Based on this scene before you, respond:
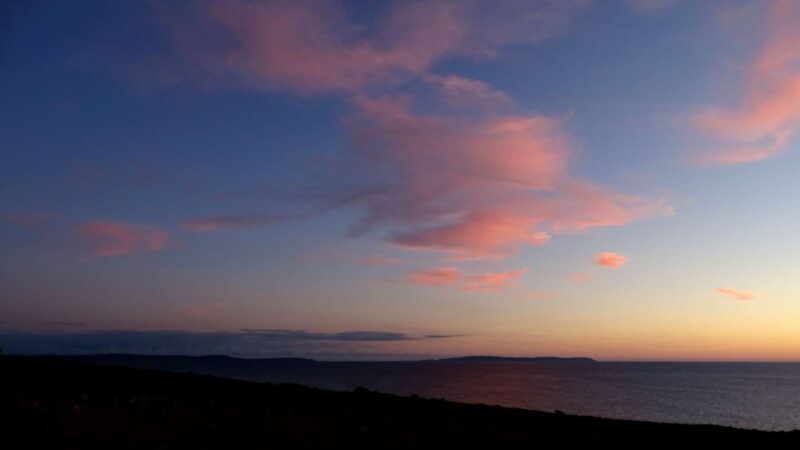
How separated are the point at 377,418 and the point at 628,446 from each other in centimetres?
1111

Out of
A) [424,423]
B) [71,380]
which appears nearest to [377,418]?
[424,423]

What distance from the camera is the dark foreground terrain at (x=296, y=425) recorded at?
21.5m

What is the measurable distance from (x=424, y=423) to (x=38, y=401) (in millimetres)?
16545

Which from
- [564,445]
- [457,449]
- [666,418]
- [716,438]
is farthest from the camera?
[666,418]

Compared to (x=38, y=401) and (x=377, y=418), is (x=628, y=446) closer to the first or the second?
(x=377, y=418)

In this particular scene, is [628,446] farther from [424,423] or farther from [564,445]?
[424,423]

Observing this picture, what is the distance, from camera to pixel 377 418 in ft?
98.2

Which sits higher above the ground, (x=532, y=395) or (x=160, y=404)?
(x=160, y=404)

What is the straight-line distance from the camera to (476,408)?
37375 mm

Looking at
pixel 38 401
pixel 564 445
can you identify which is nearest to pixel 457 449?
pixel 564 445

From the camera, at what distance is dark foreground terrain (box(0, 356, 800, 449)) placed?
21.5 metres

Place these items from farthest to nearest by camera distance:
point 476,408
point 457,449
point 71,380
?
point 71,380
point 476,408
point 457,449

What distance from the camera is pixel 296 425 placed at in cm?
2555

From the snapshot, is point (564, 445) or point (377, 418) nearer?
point (564, 445)
